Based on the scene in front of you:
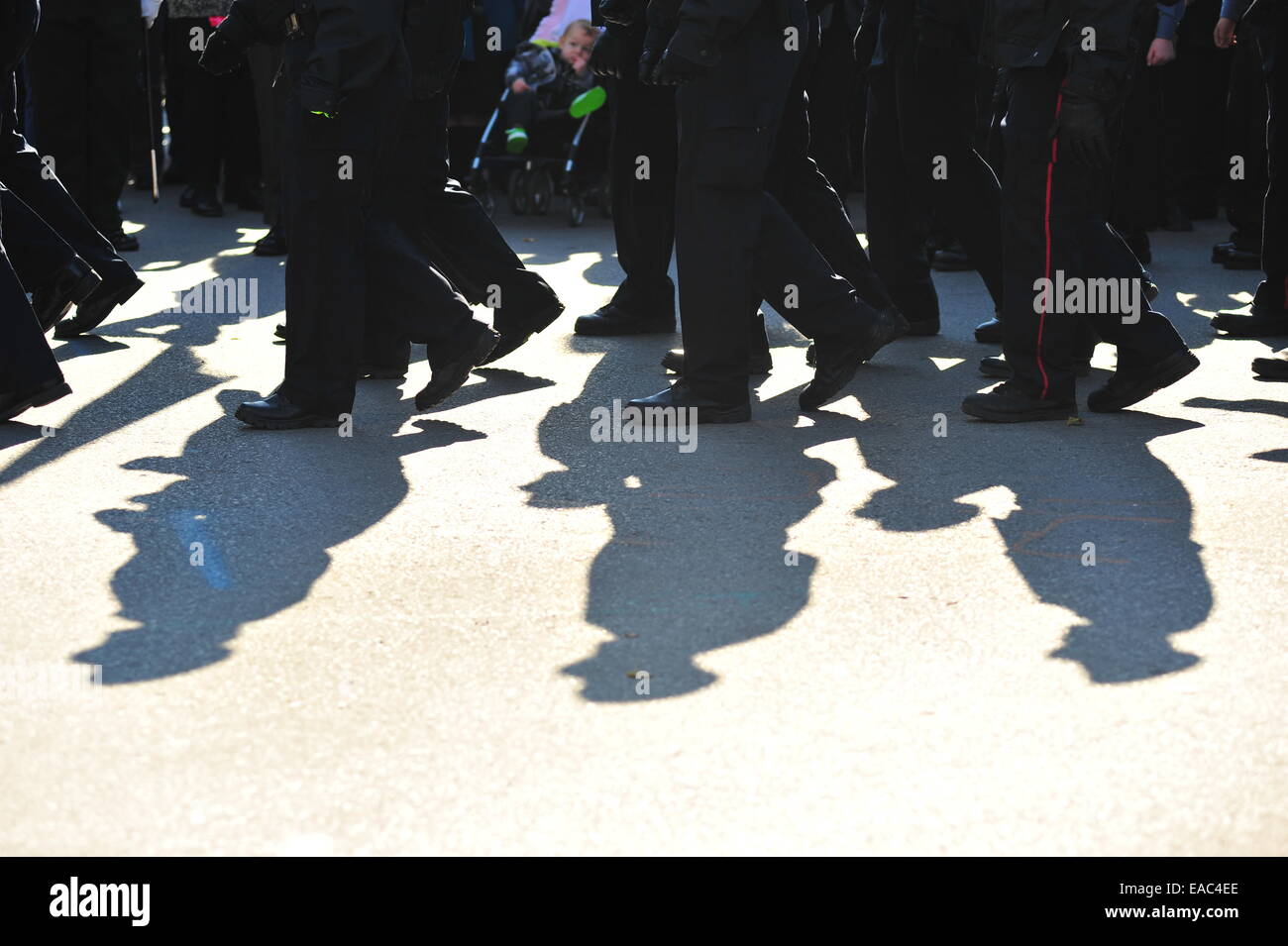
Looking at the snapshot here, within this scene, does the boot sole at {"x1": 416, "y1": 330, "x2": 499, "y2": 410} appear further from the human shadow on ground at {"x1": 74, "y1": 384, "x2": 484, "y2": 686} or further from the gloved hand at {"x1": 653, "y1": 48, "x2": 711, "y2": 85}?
the gloved hand at {"x1": 653, "y1": 48, "x2": 711, "y2": 85}

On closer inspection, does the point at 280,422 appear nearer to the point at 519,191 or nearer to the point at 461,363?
the point at 461,363

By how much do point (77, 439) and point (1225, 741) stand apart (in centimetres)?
376

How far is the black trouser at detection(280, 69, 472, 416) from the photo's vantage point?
5.75 m

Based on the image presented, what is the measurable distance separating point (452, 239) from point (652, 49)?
146 cm

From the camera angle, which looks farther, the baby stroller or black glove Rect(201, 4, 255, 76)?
the baby stroller

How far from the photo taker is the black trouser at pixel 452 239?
6898 millimetres

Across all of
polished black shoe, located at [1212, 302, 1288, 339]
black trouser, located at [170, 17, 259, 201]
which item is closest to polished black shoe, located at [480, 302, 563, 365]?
polished black shoe, located at [1212, 302, 1288, 339]

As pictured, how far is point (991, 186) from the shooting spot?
7.39m

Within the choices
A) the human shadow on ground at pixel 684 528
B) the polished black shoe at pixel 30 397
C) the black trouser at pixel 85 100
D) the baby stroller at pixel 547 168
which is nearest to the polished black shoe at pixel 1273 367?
the human shadow on ground at pixel 684 528

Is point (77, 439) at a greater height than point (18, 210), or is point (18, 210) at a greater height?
point (18, 210)

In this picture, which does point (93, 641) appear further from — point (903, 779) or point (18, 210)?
point (18, 210)

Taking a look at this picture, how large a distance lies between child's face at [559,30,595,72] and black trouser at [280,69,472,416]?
18.9ft

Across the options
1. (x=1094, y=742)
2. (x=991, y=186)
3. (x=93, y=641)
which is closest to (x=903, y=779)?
(x=1094, y=742)

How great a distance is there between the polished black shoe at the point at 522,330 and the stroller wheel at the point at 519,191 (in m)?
5.24
